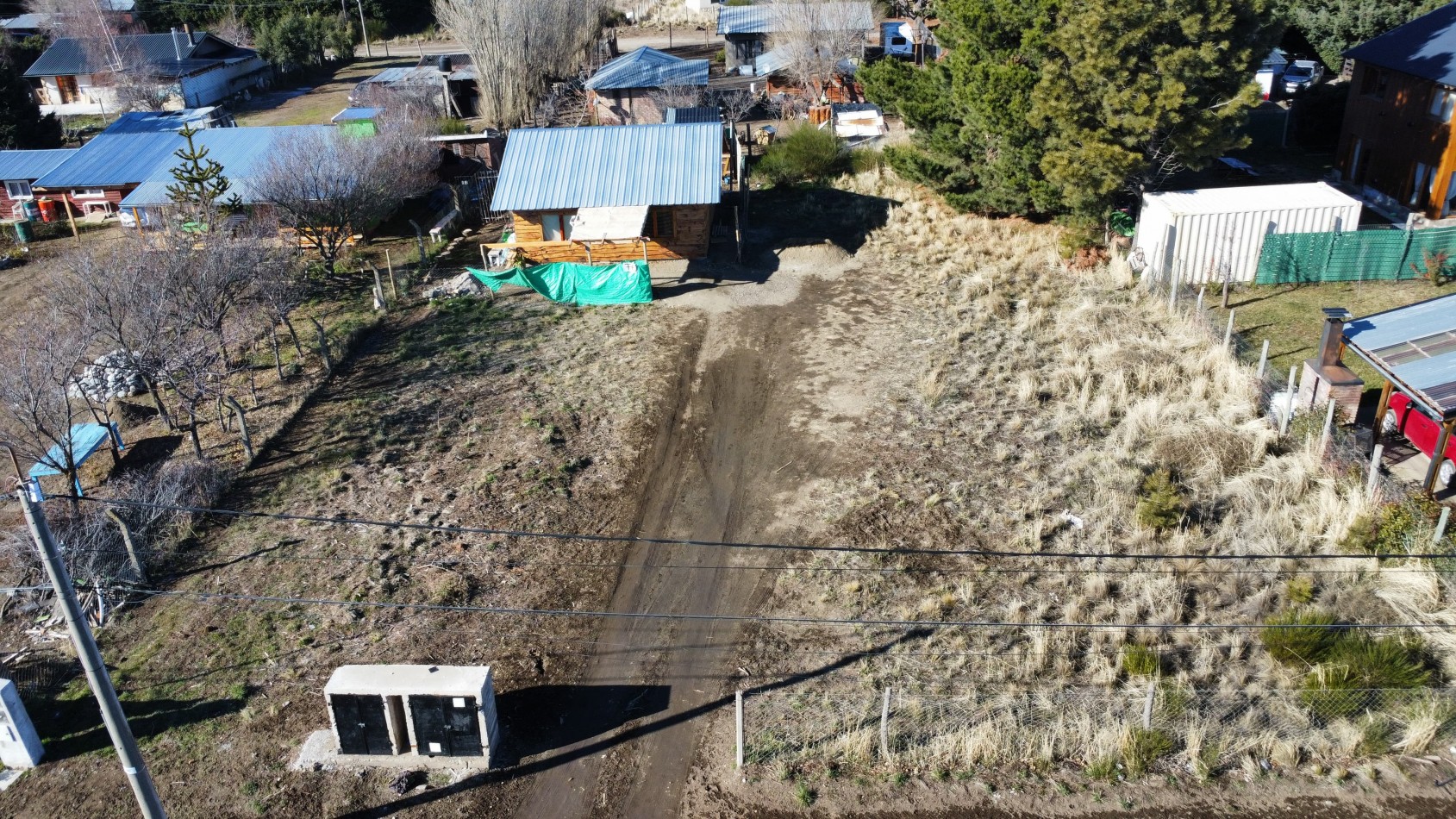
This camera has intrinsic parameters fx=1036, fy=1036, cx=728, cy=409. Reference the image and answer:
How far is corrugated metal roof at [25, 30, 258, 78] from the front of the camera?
58.2m

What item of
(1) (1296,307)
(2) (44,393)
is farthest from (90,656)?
(1) (1296,307)

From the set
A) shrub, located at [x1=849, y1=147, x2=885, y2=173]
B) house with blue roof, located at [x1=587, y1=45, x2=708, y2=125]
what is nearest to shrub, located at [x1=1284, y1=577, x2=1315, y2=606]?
shrub, located at [x1=849, y1=147, x2=885, y2=173]

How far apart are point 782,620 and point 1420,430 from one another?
11591mm

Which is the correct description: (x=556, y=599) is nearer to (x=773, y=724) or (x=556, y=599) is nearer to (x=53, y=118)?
(x=773, y=724)

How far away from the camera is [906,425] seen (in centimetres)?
2119

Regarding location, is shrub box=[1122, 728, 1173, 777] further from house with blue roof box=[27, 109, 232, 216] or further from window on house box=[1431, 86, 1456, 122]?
house with blue roof box=[27, 109, 232, 216]

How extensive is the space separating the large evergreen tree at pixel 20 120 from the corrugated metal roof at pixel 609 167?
31411 mm

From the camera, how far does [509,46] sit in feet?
154

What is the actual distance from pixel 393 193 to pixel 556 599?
20684 mm

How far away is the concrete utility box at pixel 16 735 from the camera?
13.2 m

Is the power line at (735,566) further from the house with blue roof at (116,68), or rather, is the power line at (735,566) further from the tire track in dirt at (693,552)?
the house with blue roof at (116,68)

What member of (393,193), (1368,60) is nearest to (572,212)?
(393,193)

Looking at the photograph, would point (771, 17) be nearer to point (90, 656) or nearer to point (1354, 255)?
point (1354, 255)

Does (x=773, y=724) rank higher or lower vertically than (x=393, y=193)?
lower
